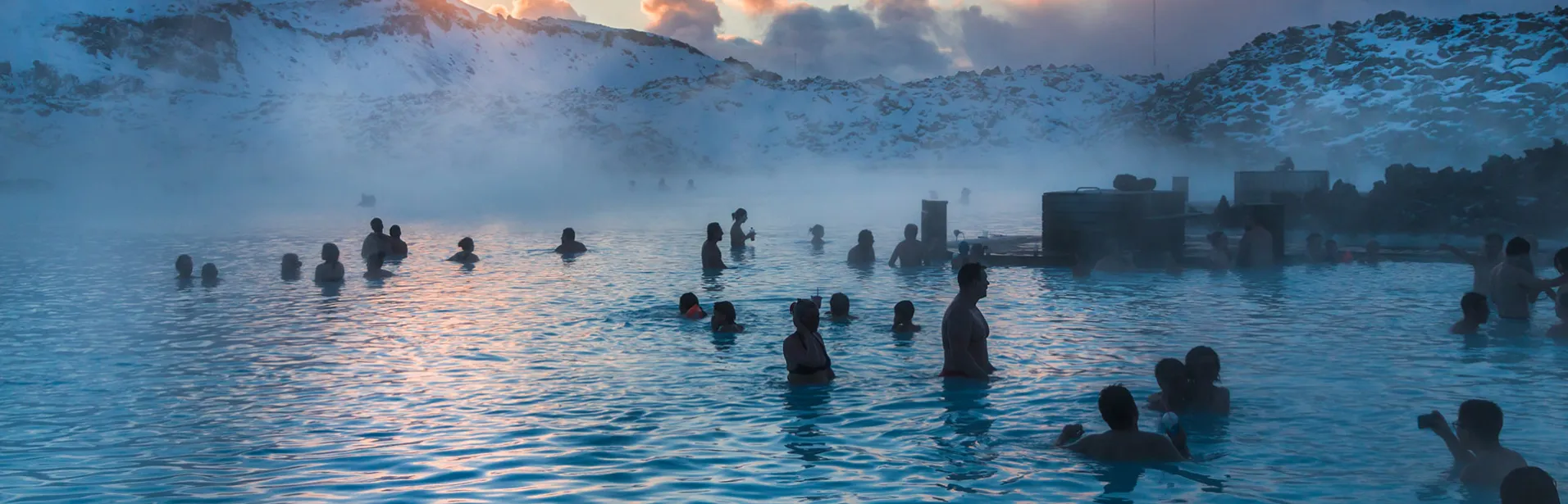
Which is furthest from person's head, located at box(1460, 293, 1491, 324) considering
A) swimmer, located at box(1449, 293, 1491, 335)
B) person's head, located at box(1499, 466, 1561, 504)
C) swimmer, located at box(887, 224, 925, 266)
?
swimmer, located at box(887, 224, 925, 266)

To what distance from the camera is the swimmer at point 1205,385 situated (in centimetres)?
774

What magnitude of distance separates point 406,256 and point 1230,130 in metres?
70.4

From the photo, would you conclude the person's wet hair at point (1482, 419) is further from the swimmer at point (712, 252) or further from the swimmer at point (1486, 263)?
the swimmer at point (712, 252)

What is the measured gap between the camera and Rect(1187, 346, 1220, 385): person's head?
7.72 m

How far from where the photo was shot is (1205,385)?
7.88 m

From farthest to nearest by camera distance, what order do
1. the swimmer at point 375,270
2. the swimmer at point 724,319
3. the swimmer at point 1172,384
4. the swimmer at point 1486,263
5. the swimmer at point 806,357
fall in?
the swimmer at point 375,270 → the swimmer at point 1486,263 → the swimmer at point 724,319 → the swimmer at point 806,357 → the swimmer at point 1172,384

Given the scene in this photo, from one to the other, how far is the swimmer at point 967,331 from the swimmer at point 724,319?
3.31m

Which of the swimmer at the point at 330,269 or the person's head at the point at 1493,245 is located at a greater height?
the person's head at the point at 1493,245

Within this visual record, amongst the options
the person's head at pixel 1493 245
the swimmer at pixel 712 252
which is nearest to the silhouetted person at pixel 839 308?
the swimmer at pixel 712 252

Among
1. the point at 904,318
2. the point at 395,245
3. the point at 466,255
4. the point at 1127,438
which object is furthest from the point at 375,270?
the point at 1127,438

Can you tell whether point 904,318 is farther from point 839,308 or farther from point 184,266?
point 184,266

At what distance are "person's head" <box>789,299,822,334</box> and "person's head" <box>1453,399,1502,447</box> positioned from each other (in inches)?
158

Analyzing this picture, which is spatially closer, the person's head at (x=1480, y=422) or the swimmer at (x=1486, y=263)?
the person's head at (x=1480, y=422)

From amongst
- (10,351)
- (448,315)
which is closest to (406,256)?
(448,315)
